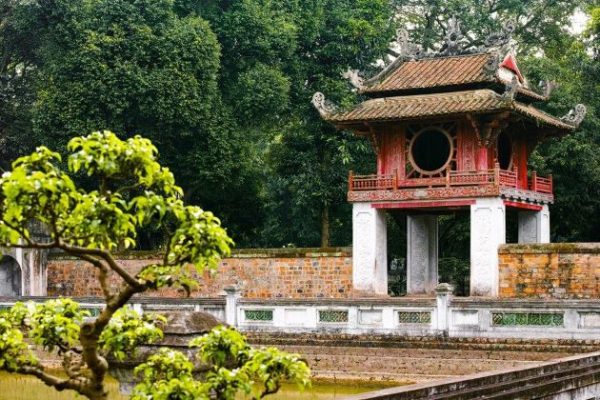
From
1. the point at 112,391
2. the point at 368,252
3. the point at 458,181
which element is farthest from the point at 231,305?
the point at 458,181

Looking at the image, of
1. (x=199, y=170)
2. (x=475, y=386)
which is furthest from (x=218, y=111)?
(x=475, y=386)

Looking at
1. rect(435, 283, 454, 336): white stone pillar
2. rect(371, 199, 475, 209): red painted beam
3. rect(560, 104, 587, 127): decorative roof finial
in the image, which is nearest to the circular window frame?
rect(371, 199, 475, 209): red painted beam

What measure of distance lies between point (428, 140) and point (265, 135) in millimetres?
12215

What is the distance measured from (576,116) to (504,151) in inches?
A: 87.8

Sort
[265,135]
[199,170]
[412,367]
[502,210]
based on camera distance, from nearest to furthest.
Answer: [412,367]
[502,210]
[199,170]
[265,135]

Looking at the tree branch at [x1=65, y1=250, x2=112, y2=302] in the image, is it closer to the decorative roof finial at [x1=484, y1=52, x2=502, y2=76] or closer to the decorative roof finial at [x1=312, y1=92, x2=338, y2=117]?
the decorative roof finial at [x1=484, y1=52, x2=502, y2=76]

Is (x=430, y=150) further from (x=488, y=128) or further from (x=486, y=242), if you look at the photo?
(x=486, y=242)

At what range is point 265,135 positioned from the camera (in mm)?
43188

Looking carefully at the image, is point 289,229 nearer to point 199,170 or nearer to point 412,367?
point 199,170

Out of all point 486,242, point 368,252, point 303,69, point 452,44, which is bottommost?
point 368,252

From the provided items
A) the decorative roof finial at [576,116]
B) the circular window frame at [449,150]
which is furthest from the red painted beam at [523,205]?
the decorative roof finial at [576,116]

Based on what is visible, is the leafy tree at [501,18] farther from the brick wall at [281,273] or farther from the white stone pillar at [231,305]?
the white stone pillar at [231,305]

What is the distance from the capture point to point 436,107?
30016mm

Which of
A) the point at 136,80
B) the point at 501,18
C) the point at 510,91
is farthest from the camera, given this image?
the point at 501,18
